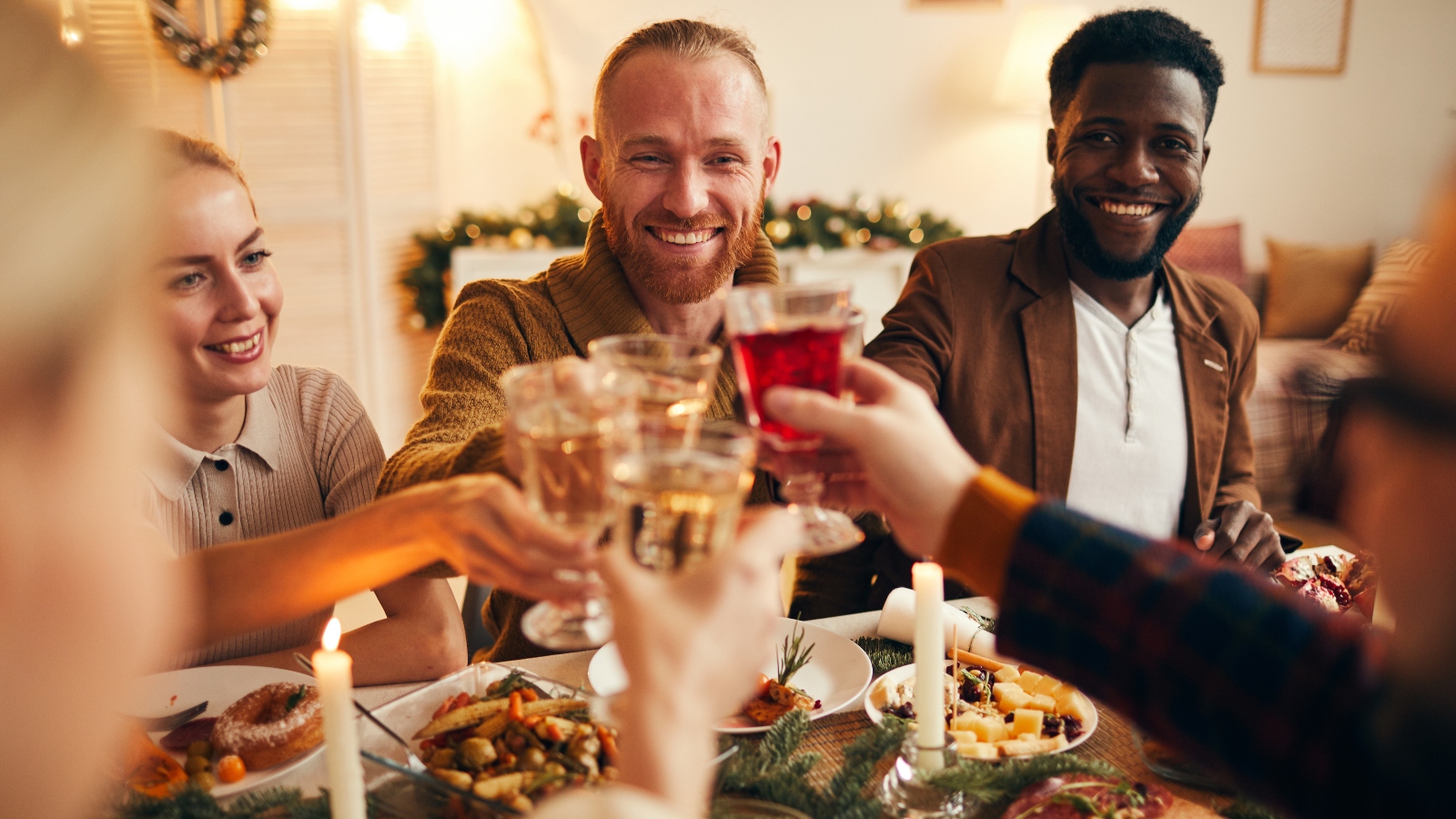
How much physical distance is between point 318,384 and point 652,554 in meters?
1.28

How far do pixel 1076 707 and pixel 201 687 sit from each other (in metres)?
1.19

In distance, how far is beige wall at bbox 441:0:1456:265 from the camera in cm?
548

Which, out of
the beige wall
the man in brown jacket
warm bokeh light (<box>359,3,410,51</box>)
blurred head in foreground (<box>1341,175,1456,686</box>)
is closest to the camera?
blurred head in foreground (<box>1341,175,1456,686</box>)

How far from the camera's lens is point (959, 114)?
580cm

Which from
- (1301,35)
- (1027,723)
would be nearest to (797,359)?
(1027,723)

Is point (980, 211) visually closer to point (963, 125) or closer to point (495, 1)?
point (963, 125)

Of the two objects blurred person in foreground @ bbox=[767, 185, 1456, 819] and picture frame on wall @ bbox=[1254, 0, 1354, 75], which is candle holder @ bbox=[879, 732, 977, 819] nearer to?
blurred person in foreground @ bbox=[767, 185, 1456, 819]

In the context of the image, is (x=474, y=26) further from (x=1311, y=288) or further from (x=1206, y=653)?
(x=1206, y=653)

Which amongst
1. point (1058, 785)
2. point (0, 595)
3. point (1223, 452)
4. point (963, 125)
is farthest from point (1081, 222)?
point (963, 125)

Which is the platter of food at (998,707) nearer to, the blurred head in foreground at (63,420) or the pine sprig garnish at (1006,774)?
the pine sprig garnish at (1006,774)

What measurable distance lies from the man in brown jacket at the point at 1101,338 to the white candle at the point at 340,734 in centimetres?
134

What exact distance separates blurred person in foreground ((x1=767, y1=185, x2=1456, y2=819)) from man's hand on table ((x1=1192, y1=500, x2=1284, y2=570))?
34.0 inches

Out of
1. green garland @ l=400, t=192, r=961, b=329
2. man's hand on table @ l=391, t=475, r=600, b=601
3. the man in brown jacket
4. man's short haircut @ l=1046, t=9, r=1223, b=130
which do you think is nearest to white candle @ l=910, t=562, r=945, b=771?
man's hand on table @ l=391, t=475, r=600, b=601

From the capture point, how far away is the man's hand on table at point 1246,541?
1.75 metres
